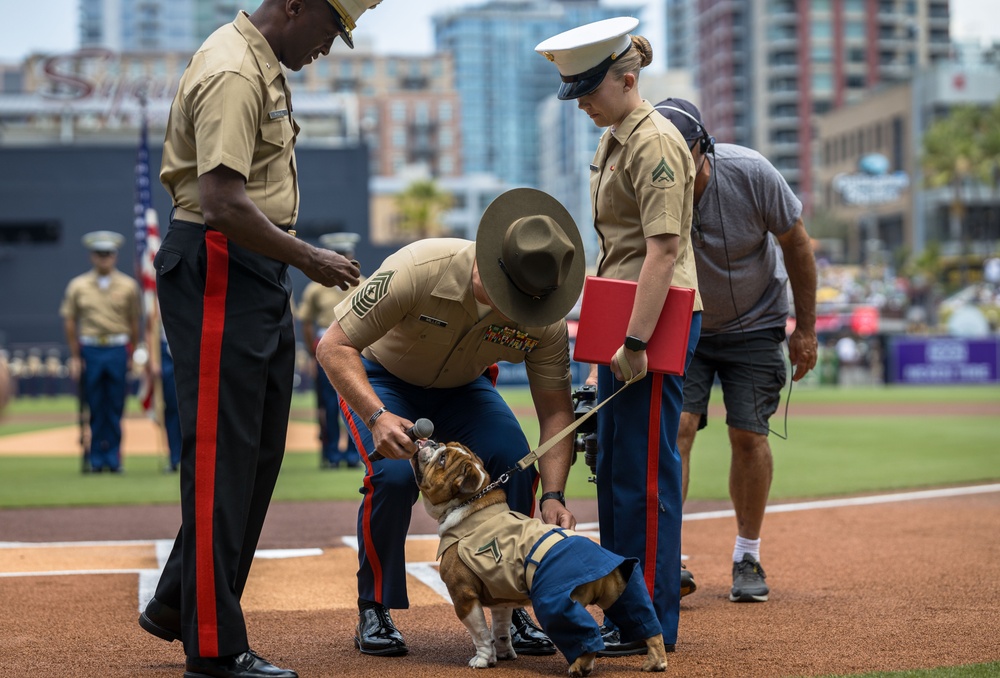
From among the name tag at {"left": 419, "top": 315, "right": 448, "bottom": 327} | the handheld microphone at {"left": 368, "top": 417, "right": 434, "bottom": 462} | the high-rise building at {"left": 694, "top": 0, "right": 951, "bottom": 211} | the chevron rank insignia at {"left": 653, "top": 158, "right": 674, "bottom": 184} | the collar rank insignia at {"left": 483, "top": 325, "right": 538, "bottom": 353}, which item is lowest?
the handheld microphone at {"left": 368, "top": 417, "right": 434, "bottom": 462}

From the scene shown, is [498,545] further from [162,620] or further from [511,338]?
[162,620]

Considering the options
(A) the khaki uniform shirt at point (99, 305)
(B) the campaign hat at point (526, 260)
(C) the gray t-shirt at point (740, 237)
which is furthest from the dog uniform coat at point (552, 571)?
(A) the khaki uniform shirt at point (99, 305)

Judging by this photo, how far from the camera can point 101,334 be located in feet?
46.8

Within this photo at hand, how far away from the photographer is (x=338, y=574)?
687 centimetres

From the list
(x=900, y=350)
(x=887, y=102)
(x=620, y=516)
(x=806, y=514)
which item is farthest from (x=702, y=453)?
(x=887, y=102)

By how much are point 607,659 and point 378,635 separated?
2.88ft

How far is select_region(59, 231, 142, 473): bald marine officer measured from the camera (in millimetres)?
13953

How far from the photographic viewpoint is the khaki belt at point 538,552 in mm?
4410

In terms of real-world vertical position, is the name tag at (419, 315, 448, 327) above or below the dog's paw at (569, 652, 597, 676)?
above

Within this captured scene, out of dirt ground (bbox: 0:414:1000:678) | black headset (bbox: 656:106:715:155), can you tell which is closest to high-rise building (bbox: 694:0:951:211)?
dirt ground (bbox: 0:414:1000:678)

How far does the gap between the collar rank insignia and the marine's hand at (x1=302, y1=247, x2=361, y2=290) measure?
725mm

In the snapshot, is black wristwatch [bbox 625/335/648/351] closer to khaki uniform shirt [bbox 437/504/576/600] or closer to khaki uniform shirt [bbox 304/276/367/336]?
khaki uniform shirt [bbox 437/504/576/600]

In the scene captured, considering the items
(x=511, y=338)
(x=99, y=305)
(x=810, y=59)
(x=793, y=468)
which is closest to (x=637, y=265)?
(x=511, y=338)

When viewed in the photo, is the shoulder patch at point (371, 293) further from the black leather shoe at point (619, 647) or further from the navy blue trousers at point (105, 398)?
the navy blue trousers at point (105, 398)
